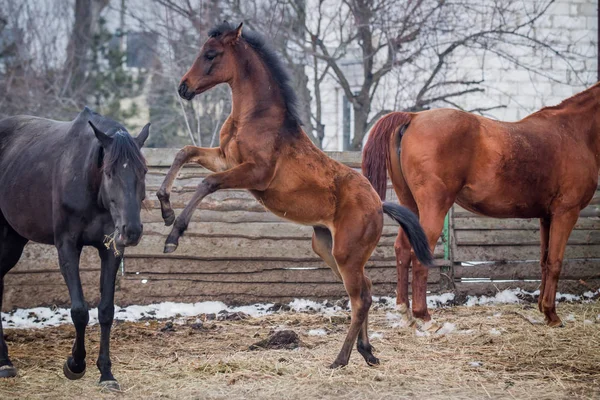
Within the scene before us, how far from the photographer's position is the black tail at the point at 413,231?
17.6 feet

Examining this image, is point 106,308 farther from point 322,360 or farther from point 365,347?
point 365,347

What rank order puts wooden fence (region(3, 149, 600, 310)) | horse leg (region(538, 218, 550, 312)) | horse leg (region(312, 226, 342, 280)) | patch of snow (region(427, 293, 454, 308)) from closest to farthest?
horse leg (region(312, 226, 342, 280))
horse leg (region(538, 218, 550, 312))
wooden fence (region(3, 149, 600, 310))
patch of snow (region(427, 293, 454, 308))

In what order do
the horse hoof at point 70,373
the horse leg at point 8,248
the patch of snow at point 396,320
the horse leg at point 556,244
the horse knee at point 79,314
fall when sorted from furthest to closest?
the horse leg at point 556,244 < the patch of snow at point 396,320 < the horse leg at point 8,248 < the horse hoof at point 70,373 < the horse knee at point 79,314

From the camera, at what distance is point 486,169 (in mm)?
6734

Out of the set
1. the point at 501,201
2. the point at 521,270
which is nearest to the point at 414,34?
the point at 521,270

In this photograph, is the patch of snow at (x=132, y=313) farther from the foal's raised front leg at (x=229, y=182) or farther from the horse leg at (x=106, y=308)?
the foal's raised front leg at (x=229, y=182)

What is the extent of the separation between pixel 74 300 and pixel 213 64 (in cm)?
190

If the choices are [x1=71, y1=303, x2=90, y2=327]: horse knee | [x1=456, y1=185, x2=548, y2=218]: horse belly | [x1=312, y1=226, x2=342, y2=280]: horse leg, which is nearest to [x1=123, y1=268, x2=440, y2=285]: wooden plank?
[x1=456, y1=185, x2=548, y2=218]: horse belly

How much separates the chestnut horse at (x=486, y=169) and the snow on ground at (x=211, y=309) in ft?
2.54

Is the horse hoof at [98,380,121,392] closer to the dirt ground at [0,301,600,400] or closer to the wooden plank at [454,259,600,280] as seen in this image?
the dirt ground at [0,301,600,400]

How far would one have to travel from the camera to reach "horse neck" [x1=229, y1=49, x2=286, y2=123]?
5328mm

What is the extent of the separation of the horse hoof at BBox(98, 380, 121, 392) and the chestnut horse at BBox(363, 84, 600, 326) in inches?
118

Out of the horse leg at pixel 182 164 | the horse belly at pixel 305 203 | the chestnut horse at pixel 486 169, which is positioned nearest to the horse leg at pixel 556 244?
the chestnut horse at pixel 486 169

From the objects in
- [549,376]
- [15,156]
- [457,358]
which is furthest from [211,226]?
Result: [549,376]
